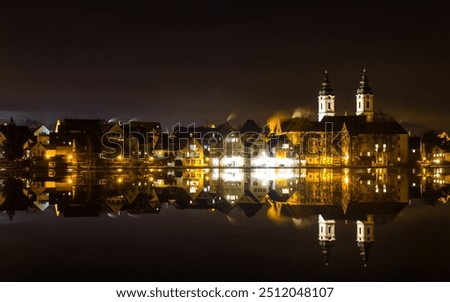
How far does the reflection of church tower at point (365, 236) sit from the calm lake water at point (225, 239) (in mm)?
24

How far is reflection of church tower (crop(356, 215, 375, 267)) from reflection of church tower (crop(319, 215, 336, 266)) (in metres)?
Result: 0.50

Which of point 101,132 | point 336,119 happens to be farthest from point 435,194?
point 336,119

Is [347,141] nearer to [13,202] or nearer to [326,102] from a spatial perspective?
[326,102]

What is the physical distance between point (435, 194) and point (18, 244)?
1647 cm

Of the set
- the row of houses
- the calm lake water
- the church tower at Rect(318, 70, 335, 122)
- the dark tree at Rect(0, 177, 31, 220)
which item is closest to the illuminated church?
the row of houses

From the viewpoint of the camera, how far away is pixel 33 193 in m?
22.8

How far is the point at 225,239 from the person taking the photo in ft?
38.6

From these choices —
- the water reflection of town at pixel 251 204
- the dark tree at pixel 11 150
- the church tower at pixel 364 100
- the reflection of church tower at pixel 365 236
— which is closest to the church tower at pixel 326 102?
the church tower at pixel 364 100

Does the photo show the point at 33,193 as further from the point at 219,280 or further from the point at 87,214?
the point at 219,280

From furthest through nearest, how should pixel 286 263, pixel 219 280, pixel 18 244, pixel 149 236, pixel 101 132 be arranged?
1. pixel 101 132
2. pixel 149 236
3. pixel 18 244
4. pixel 286 263
5. pixel 219 280

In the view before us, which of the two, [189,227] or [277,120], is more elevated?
[277,120]

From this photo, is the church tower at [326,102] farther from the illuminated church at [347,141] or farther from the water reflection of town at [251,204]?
the water reflection of town at [251,204]

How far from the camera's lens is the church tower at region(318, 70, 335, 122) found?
85.9 meters

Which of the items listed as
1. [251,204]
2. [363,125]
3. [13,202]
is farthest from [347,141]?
[13,202]
